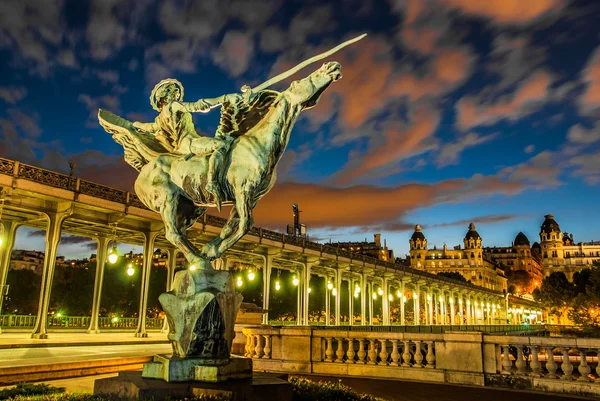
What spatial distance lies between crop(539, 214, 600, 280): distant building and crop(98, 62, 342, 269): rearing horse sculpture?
17683 cm

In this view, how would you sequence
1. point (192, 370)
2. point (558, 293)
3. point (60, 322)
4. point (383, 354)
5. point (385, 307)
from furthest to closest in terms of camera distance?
point (558, 293) < point (385, 307) < point (60, 322) < point (383, 354) < point (192, 370)

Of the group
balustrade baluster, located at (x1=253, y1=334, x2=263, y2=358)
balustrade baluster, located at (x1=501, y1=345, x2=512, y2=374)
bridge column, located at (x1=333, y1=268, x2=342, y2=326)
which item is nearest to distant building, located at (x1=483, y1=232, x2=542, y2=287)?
bridge column, located at (x1=333, y1=268, x2=342, y2=326)

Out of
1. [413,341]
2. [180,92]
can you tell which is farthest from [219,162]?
[413,341]

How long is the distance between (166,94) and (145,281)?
64.6 feet

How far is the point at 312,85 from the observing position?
613 centimetres

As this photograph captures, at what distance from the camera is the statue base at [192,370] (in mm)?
5426

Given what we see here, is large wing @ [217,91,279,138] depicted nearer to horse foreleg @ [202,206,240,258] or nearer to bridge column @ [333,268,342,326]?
horse foreleg @ [202,206,240,258]

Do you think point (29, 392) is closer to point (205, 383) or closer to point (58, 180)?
point (205, 383)

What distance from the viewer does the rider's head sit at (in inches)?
258

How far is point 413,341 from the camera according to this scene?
35.8 ft

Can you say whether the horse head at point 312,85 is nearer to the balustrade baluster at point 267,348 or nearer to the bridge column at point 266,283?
the balustrade baluster at point 267,348

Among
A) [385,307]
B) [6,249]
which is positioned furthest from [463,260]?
[6,249]

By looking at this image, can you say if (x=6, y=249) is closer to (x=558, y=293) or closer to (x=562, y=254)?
(x=558, y=293)

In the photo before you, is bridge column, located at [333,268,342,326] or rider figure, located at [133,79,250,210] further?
bridge column, located at [333,268,342,326]
